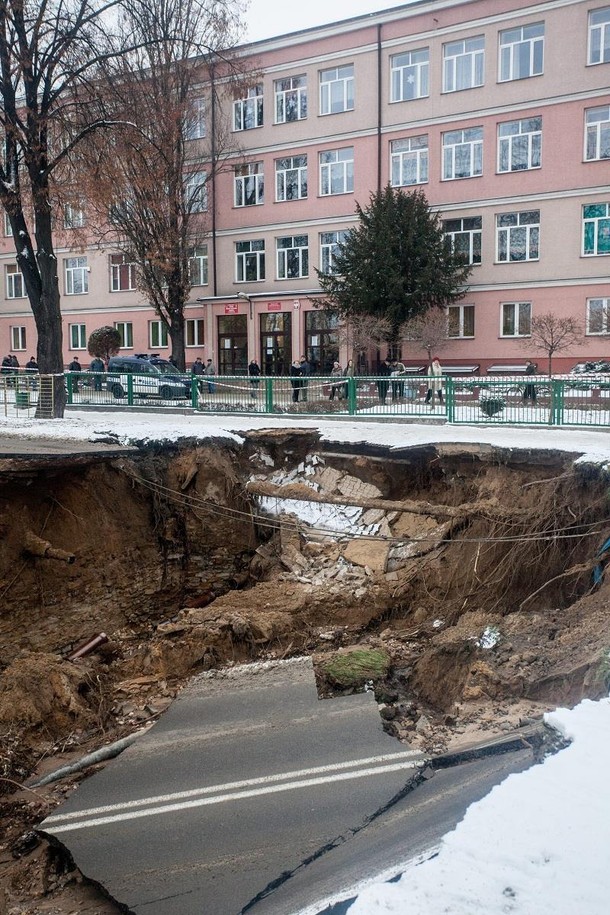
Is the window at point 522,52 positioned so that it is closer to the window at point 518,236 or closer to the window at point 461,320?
the window at point 518,236

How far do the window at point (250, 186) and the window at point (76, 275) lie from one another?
29.9 ft

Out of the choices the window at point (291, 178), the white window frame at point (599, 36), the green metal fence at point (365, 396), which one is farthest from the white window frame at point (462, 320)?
the green metal fence at point (365, 396)

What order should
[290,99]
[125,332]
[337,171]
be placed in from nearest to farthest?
1. [337,171]
2. [290,99]
3. [125,332]

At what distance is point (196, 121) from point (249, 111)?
13.6ft

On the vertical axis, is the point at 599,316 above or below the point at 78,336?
below

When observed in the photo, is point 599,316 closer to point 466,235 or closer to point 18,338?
point 466,235

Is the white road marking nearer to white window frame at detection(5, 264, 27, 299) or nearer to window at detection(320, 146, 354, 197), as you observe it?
window at detection(320, 146, 354, 197)

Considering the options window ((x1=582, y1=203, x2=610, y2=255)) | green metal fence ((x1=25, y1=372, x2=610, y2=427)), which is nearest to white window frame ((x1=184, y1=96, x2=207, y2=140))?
green metal fence ((x1=25, y1=372, x2=610, y2=427))

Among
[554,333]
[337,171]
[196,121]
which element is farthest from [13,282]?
[554,333]

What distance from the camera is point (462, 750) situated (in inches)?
242

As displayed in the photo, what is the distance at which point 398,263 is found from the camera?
27172 mm

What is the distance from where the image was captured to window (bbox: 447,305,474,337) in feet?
97.6

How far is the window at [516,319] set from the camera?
2873 centimetres

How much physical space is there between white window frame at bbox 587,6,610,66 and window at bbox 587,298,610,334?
7.94 meters
